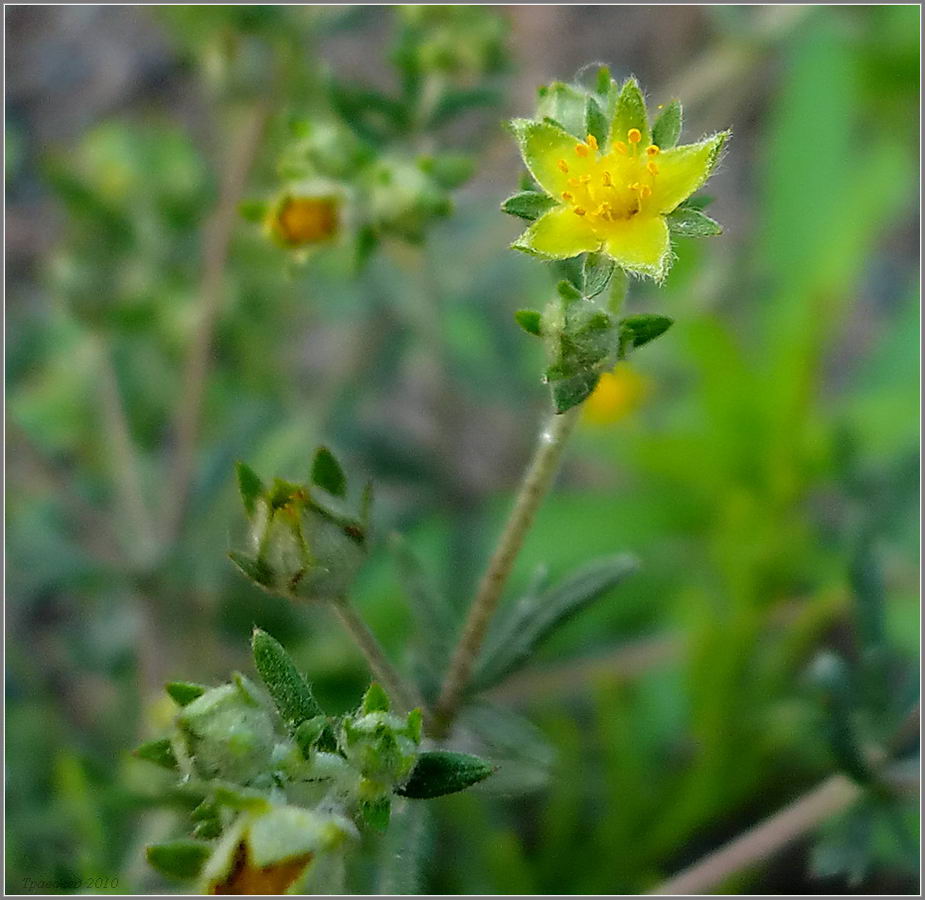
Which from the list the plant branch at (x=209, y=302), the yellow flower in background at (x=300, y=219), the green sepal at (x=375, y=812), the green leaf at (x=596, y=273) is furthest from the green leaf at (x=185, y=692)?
the plant branch at (x=209, y=302)

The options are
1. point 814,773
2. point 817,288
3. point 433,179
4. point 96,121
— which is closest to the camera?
point 433,179

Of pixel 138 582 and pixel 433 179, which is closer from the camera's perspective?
pixel 433 179

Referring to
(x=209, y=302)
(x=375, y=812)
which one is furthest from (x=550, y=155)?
(x=209, y=302)

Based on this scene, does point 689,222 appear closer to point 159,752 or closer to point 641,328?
point 641,328

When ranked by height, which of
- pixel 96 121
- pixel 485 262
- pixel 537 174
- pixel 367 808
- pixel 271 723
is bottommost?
pixel 367 808

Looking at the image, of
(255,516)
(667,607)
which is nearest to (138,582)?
(255,516)

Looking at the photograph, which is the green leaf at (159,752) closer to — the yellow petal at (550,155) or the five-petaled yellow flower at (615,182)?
the five-petaled yellow flower at (615,182)

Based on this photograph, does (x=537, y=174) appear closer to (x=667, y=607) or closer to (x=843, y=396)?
(x=667, y=607)
